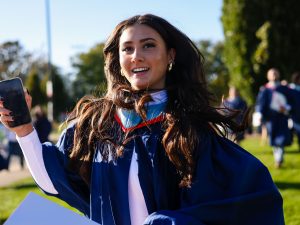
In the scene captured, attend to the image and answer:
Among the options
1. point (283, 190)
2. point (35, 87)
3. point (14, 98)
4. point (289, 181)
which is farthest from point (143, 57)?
point (35, 87)

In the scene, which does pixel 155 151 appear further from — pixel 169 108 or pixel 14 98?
pixel 14 98

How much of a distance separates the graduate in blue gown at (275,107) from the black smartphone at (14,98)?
740 centimetres

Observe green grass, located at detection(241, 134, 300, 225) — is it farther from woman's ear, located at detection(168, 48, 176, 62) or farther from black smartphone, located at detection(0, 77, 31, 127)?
black smartphone, located at detection(0, 77, 31, 127)

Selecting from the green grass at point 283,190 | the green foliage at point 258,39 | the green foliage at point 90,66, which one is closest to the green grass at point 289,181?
the green grass at point 283,190

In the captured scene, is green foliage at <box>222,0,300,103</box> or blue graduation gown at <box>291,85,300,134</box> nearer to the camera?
blue graduation gown at <box>291,85,300,134</box>

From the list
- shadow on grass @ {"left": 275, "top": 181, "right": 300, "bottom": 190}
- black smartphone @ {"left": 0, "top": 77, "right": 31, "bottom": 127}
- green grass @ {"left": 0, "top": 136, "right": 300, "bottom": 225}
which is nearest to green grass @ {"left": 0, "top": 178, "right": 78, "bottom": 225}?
green grass @ {"left": 0, "top": 136, "right": 300, "bottom": 225}

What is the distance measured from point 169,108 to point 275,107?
7.59 m

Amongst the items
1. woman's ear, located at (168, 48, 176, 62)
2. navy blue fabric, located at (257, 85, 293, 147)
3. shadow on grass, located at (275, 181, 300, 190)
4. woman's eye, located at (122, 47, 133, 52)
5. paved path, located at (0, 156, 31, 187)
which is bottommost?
paved path, located at (0, 156, 31, 187)

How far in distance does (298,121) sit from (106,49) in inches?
353

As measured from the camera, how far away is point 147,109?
2.32 meters

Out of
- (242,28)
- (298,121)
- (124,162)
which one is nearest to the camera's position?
(124,162)

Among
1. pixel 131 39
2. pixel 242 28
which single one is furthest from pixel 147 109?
pixel 242 28

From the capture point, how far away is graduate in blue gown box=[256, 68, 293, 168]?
9.31 m

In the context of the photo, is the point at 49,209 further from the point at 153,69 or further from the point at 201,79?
the point at 201,79
